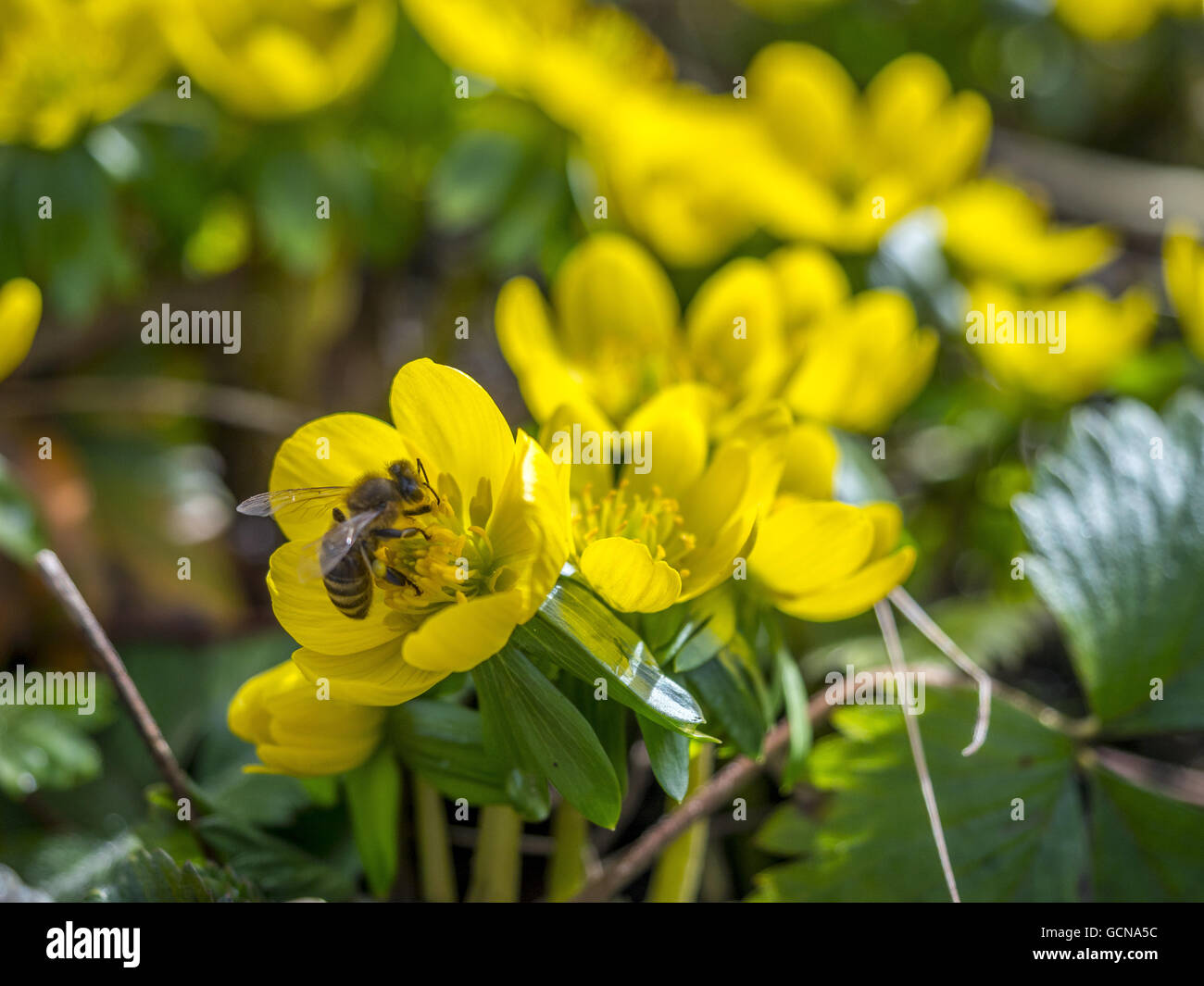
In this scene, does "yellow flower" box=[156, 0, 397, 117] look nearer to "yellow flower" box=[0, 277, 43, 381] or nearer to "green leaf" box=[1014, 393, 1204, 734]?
"yellow flower" box=[0, 277, 43, 381]

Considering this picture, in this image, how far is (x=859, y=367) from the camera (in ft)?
5.01

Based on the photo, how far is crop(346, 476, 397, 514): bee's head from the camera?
96 cm

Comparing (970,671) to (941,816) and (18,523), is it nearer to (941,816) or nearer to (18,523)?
(941,816)

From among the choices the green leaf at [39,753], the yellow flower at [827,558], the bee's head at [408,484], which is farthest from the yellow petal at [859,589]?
the green leaf at [39,753]

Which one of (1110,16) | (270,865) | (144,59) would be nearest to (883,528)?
(270,865)

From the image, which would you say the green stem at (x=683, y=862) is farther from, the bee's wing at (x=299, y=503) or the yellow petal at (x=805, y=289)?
the yellow petal at (x=805, y=289)

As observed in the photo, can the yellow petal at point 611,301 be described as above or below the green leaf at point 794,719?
above

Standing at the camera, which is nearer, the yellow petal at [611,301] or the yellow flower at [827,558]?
the yellow flower at [827,558]

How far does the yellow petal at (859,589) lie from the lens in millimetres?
1076

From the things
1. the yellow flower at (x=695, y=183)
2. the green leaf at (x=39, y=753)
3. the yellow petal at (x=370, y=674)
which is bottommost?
the green leaf at (x=39, y=753)

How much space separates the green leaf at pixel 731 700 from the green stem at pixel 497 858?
32 centimetres

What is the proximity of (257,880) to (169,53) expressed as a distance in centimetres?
148

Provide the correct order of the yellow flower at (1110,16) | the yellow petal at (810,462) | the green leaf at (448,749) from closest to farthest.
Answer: the green leaf at (448,749), the yellow petal at (810,462), the yellow flower at (1110,16)
